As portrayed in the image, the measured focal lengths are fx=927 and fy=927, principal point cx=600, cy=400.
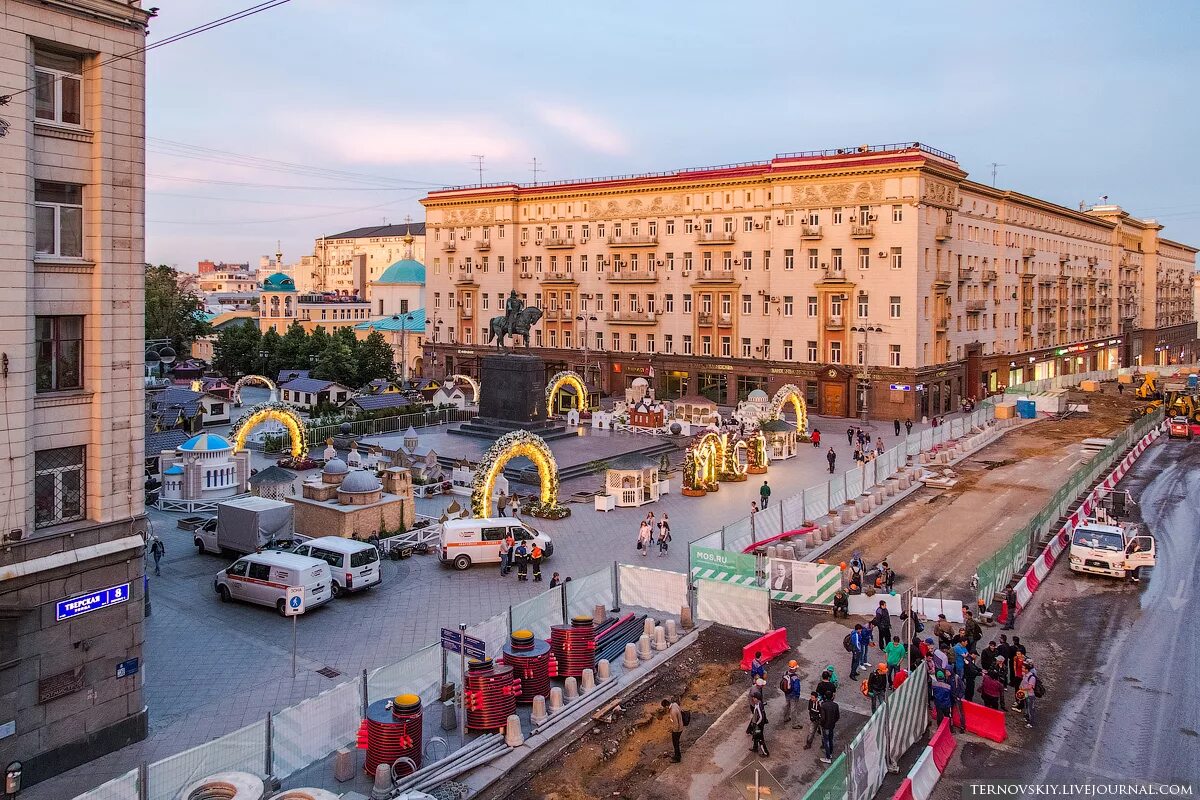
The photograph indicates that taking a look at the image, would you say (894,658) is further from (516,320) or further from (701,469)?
(516,320)

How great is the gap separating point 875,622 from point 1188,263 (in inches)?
6202

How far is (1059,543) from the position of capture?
30547 millimetres

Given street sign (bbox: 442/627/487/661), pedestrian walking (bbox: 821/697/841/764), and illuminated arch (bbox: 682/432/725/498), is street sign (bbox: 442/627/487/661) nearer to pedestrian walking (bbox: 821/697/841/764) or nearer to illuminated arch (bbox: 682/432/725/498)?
pedestrian walking (bbox: 821/697/841/764)

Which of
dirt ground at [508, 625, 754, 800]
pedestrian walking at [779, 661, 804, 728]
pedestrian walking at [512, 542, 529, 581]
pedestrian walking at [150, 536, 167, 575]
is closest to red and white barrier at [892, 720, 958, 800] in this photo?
pedestrian walking at [779, 661, 804, 728]

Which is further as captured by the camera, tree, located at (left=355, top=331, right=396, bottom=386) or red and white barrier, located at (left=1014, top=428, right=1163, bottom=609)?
tree, located at (left=355, top=331, right=396, bottom=386)

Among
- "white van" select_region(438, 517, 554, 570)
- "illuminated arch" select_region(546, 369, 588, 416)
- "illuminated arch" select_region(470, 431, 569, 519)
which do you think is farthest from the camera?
"illuminated arch" select_region(546, 369, 588, 416)

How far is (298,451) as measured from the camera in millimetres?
44875

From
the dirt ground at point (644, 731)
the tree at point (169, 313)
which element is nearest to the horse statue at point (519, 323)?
the dirt ground at point (644, 731)

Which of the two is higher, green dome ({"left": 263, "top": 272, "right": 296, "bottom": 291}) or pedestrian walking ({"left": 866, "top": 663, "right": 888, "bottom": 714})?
green dome ({"left": 263, "top": 272, "right": 296, "bottom": 291})

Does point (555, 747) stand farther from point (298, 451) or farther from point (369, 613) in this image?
point (298, 451)

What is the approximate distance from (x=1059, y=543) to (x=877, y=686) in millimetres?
15218

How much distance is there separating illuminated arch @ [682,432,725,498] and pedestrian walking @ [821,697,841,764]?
76.2 feet

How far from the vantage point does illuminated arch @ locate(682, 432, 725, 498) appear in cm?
4028

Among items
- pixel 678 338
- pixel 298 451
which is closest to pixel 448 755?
pixel 298 451
